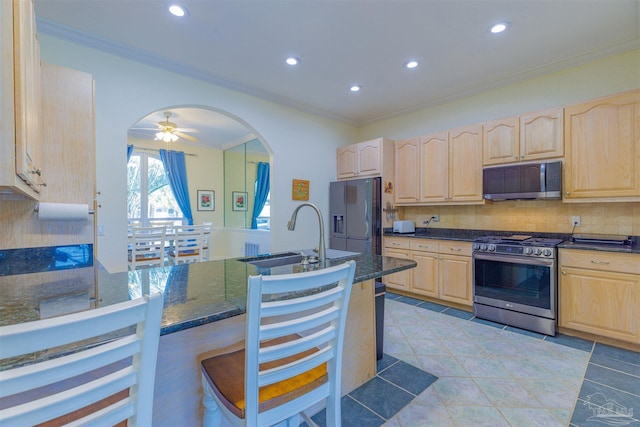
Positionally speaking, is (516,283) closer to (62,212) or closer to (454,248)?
(454,248)

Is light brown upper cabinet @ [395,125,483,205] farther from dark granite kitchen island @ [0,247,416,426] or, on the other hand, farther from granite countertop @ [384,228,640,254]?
dark granite kitchen island @ [0,247,416,426]

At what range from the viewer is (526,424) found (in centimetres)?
165

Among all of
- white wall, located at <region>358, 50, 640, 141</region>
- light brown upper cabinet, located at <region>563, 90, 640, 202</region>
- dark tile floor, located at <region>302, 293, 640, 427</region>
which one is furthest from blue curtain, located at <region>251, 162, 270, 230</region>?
light brown upper cabinet, located at <region>563, 90, 640, 202</region>

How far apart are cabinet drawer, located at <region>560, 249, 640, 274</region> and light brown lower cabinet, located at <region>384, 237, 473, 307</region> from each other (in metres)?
0.90

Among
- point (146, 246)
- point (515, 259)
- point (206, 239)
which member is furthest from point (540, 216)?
point (146, 246)

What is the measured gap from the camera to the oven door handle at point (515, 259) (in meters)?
2.77

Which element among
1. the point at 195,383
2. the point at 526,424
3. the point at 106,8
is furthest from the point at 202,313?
the point at 106,8

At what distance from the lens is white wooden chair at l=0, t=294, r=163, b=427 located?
490mm

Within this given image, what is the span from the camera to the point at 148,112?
9.73 feet

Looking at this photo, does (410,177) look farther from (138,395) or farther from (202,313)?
(138,395)

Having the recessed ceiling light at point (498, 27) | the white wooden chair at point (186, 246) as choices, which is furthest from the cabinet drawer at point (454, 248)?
the white wooden chair at point (186, 246)

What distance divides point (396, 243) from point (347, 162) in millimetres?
1555

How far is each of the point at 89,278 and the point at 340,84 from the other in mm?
3285

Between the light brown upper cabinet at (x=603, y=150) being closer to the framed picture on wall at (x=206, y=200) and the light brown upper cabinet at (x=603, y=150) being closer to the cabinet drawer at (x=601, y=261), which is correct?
the cabinet drawer at (x=601, y=261)
